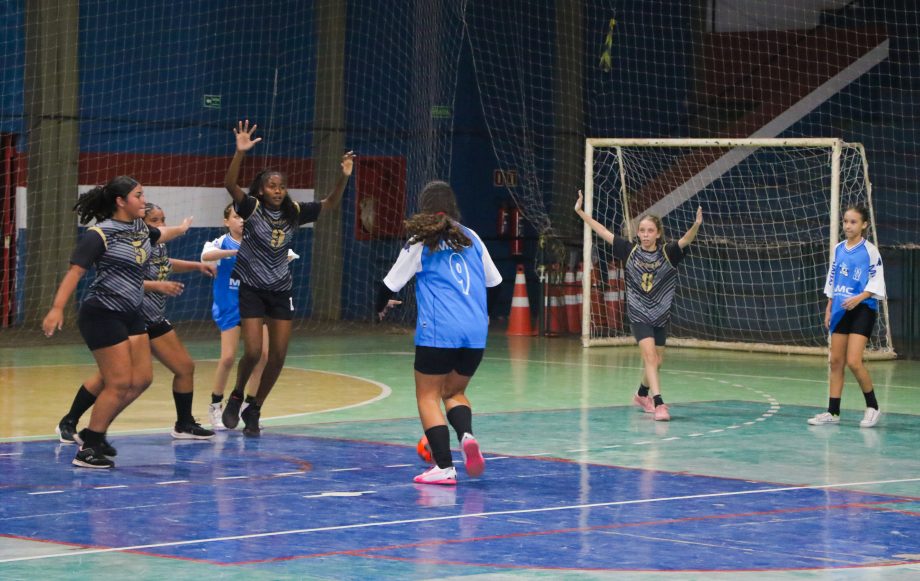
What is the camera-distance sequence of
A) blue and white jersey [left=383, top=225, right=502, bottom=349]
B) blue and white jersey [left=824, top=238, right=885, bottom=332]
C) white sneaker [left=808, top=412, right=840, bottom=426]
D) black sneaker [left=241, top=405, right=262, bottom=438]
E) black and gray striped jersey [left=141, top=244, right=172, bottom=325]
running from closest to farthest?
blue and white jersey [left=383, top=225, right=502, bottom=349] < black and gray striped jersey [left=141, top=244, right=172, bottom=325] < black sneaker [left=241, top=405, right=262, bottom=438] < blue and white jersey [left=824, top=238, right=885, bottom=332] < white sneaker [left=808, top=412, right=840, bottom=426]

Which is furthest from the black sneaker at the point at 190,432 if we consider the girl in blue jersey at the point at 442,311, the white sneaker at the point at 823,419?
the white sneaker at the point at 823,419

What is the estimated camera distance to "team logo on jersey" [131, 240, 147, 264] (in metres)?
10.1

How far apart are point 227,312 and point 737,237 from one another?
517 inches

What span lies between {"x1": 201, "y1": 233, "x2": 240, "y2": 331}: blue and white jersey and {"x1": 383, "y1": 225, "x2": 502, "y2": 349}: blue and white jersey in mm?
3178

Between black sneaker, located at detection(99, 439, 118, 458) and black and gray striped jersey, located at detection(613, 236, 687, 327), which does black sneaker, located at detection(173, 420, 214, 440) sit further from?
black and gray striped jersey, located at detection(613, 236, 687, 327)

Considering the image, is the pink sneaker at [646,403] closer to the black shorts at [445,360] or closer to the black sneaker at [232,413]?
the black sneaker at [232,413]

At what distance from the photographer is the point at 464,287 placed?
374 inches

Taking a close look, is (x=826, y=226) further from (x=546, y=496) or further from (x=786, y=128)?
(x=546, y=496)

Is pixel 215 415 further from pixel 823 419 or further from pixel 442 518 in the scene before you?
pixel 823 419

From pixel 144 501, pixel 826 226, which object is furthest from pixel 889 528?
pixel 826 226

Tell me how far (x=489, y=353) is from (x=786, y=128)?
7.68m

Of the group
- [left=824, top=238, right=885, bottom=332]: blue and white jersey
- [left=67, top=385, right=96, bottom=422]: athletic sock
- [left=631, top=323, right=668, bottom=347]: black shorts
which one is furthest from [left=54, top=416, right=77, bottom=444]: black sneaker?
[left=824, top=238, right=885, bottom=332]: blue and white jersey

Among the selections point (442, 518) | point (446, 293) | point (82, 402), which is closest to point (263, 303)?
point (82, 402)

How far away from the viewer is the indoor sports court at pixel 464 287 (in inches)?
321
